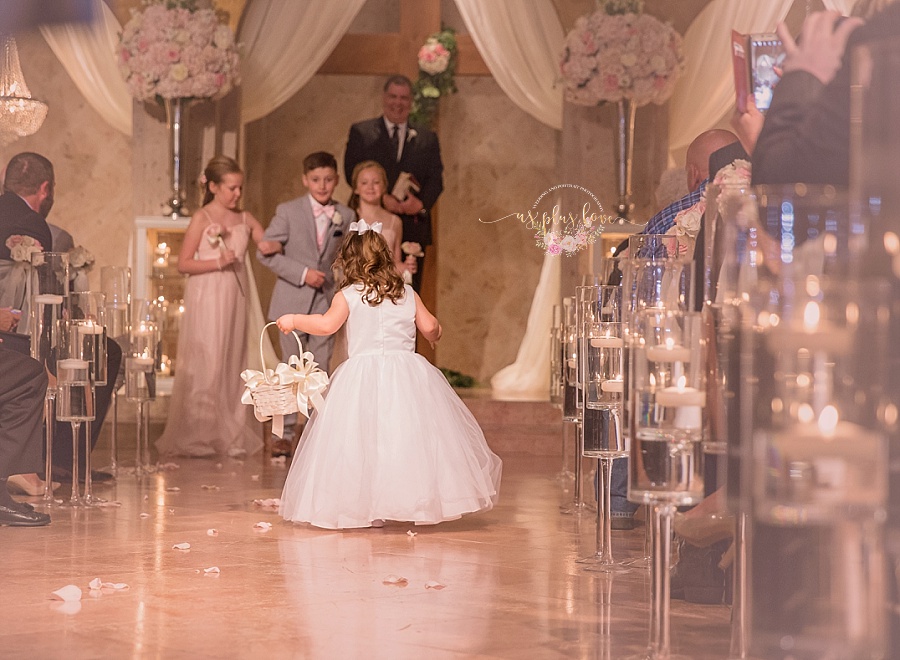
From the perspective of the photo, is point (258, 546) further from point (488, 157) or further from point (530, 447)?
point (488, 157)

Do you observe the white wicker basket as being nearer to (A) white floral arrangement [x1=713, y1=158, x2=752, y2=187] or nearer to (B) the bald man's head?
(B) the bald man's head

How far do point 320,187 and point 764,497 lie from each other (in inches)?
254

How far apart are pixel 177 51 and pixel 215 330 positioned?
202 centimetres

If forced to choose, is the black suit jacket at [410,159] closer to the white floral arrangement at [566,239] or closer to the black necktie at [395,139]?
the black necktie at [395,139]

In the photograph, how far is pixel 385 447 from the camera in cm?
528

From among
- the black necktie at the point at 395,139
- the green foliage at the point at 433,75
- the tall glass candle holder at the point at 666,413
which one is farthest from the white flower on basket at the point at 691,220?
the green foliage at the point at 433,75

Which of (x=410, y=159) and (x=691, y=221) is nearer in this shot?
(x=691, y=221)

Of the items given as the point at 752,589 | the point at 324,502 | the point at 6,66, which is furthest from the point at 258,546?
the point at 6,66

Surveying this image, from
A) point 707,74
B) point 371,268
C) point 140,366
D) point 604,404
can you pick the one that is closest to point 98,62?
point 140,366

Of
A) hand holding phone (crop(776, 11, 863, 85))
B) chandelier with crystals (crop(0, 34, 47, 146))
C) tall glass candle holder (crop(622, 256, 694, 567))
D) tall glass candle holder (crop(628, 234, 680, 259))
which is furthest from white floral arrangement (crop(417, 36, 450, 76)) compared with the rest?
hand holding phone (crop(776, 11, 863, 85))

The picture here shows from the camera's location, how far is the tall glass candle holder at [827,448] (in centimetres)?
185

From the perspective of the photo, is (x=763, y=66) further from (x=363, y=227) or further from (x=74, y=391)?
(x=74, y=391)

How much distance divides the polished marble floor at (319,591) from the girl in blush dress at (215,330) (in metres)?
2.35

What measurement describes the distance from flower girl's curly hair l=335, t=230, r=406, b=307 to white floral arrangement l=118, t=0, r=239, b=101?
12.2 feet
